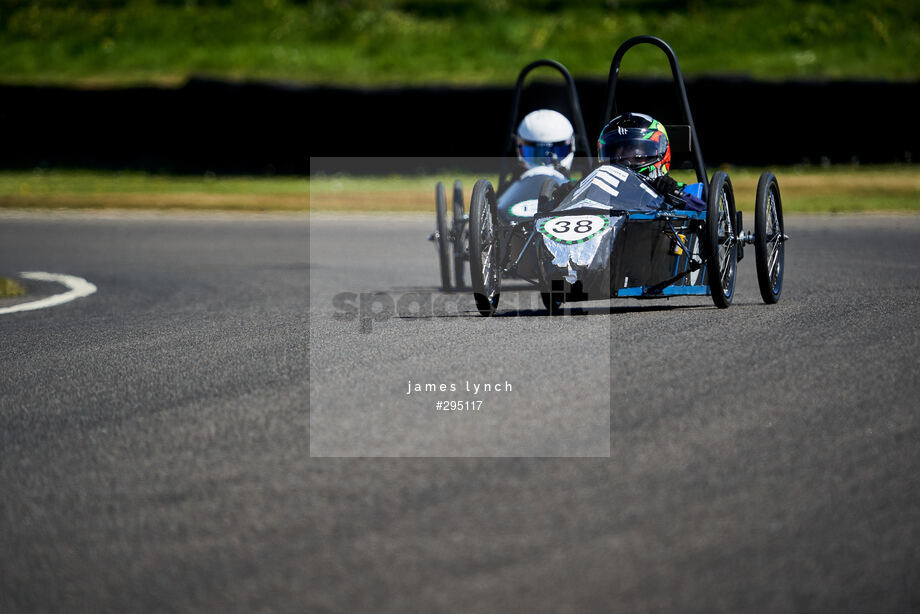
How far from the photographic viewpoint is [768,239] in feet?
26.8

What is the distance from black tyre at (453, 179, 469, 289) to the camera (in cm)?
962

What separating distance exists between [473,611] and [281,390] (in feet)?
8.30

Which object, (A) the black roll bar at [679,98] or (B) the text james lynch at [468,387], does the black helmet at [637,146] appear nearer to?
(A) the black roll bar at [679,98]

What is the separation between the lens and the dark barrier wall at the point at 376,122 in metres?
22.8

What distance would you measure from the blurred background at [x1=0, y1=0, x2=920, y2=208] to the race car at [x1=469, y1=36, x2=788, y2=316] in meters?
15.0

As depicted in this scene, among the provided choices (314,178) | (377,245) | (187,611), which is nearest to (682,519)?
(187,611)

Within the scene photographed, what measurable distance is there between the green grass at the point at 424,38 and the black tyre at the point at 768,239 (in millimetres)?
20137

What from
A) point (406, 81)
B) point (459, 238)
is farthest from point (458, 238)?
point (406, 81)

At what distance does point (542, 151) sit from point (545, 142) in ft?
0.23

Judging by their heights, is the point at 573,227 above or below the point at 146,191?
below

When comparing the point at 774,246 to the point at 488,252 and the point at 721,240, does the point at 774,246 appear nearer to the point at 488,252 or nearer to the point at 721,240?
the point at 721,240

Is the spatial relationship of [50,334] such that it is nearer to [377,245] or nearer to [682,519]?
[682,519]

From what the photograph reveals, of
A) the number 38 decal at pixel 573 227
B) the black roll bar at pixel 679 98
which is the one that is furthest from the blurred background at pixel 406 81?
the number 38 decal at pixel 573 227

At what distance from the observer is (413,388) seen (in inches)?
211
